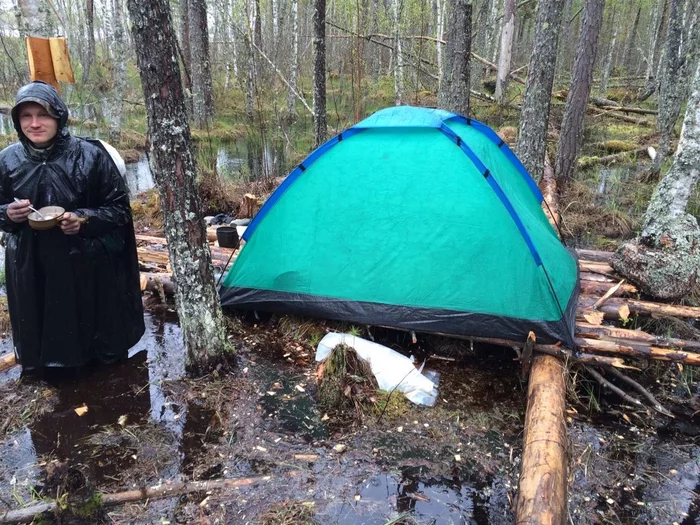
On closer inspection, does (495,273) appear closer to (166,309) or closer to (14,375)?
(166,309)

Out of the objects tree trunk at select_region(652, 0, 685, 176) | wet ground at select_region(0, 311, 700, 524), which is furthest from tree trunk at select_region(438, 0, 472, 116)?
wet ground at select_region(0, 311, 700, 524)

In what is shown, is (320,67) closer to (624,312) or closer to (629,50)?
(624,312)

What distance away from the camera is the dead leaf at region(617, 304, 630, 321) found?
4.00m

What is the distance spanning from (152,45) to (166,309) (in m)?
2.71

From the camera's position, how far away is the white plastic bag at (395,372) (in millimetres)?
3441

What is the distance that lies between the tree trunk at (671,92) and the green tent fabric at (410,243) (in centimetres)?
600

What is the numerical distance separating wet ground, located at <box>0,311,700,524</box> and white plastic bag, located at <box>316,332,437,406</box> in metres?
0.12

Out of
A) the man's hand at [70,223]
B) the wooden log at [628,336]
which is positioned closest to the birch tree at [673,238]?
the wooden log at [628,336]

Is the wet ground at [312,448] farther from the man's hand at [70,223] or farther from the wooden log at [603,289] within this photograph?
the man's hand at [70,223]

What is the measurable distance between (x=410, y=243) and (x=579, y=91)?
6.54 m

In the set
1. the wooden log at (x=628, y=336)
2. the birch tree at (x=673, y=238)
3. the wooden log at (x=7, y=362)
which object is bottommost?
the wooden log at (x=7, y=362)

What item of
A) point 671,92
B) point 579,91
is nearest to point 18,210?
point 579,91

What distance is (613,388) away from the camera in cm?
343

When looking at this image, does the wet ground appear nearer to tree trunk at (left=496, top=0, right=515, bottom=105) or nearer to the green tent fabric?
the green tent fabric
